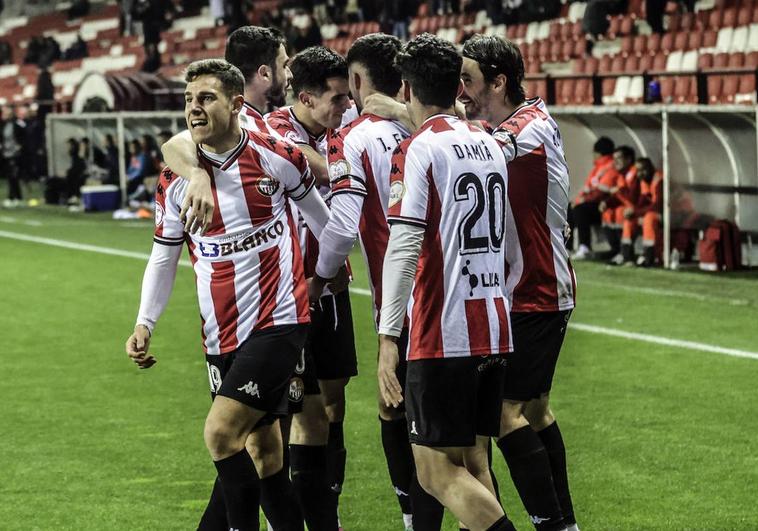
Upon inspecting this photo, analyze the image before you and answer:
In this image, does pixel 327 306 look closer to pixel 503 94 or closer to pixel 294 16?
pixel 503 94

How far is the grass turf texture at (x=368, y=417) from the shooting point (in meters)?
6.22

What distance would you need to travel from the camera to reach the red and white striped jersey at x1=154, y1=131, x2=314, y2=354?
4801 mm

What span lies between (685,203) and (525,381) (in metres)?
10.4

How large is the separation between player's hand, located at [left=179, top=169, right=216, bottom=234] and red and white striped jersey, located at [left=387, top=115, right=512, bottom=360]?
0.66m

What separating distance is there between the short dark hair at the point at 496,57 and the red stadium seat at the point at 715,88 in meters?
13.4

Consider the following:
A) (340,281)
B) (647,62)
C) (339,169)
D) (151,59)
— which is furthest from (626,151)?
(151,59)

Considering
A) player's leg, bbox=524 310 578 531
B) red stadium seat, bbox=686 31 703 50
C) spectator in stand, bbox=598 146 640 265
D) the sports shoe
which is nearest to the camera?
player's leg, bbox=524 310 578 531

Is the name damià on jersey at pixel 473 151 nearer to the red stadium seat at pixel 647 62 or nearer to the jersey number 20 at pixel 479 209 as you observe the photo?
the jersey number 20 at pixel 479 209

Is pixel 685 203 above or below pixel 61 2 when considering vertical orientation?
below

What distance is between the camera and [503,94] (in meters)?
5.21

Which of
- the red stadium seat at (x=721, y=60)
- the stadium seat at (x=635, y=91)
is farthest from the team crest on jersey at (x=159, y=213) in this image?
the red stadium seat at (x=721, y=60)

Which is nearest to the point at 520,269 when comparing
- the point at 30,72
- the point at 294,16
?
the point at 294,16

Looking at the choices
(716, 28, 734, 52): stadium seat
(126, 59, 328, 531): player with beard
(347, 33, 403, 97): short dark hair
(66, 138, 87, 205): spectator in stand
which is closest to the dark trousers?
(716, 28, 734, 52): stadium seat

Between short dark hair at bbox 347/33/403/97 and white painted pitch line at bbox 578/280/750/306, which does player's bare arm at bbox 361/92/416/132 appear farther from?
white painted pitch line at bbox 578/280/750/306
